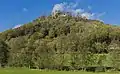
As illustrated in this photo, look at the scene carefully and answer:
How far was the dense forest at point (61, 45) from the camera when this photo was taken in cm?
3950

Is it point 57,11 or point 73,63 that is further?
point 57,11

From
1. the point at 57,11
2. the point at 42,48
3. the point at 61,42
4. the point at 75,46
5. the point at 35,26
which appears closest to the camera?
the point at 42,48

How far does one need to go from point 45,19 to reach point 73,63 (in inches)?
1229

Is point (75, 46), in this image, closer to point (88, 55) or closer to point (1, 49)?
point (88, 55)

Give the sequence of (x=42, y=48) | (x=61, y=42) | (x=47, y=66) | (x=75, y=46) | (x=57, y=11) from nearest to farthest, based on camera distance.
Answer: (x=47, y=66) → (x=42, y=48) → (x=75, y=46) → (x=61, y=42) → (x=57, y=11)

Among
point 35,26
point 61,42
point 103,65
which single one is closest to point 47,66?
point 103,65

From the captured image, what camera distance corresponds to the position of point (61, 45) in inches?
1987

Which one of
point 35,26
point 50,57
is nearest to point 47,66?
point 50,57

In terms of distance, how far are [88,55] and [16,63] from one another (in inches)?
400

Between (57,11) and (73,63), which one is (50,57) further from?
(57,11)

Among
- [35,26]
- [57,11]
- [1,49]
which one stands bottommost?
[1,49]

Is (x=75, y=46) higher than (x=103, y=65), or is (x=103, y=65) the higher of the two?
(x=75, y=46)

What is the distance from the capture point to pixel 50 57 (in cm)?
3959

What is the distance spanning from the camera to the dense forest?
39.5 meters
